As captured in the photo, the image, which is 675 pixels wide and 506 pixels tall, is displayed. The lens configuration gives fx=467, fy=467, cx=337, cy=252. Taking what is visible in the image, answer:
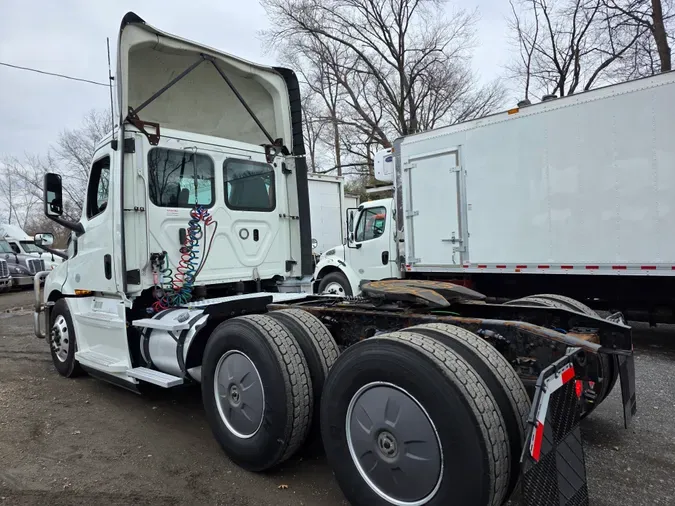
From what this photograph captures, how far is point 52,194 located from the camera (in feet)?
16.0

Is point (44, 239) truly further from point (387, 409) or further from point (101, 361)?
point (387, 409)

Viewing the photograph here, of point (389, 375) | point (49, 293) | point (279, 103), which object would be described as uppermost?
point (279, 103)

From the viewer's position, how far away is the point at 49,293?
5.80m

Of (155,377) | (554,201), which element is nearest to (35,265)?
(155,377)

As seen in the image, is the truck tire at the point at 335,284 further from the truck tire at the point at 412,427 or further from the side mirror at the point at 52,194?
the truck tire at the point at 412,427

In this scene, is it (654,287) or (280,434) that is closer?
(280,434)

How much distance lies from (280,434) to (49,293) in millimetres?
4322

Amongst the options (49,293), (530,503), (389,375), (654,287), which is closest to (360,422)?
(389,375)

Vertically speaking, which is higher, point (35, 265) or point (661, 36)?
point (661, 36)

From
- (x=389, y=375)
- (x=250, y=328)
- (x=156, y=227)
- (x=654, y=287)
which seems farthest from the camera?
(x=654, y=287)

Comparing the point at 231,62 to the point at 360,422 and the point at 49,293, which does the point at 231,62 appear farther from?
the point at 360,422

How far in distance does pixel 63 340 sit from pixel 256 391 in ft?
11.6

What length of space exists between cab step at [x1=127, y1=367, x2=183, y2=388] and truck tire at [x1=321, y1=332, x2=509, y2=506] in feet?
5.61

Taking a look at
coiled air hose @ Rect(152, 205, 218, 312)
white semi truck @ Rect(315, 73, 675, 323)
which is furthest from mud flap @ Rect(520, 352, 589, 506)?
white semi truck @ Rect(315, 73, 675, 323)
